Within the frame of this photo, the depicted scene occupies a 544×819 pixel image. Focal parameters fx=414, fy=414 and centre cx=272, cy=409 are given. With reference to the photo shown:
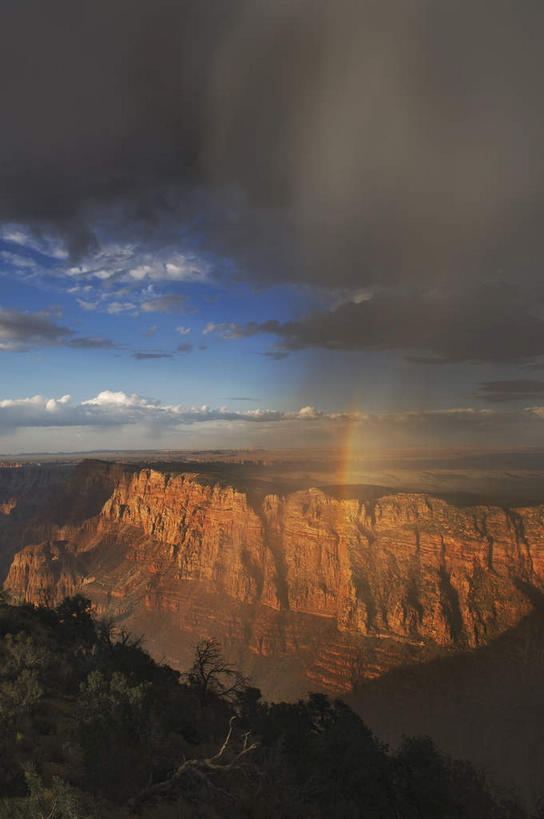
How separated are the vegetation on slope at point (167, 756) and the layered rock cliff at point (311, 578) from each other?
24054 millimetres

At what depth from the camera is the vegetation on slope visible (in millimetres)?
9148

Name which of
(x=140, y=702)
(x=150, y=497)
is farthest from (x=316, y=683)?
(x=150, y=497)

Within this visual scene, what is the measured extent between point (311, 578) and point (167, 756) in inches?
1956

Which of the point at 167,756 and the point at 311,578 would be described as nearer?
the point at 167,756

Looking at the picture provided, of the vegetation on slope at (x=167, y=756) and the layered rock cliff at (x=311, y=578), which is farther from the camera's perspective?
the layered rock cliff at (x=311, y=578)

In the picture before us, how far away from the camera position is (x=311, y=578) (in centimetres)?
5875

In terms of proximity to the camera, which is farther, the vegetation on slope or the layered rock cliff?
the layered rock cliff

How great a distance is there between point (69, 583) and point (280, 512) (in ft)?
151

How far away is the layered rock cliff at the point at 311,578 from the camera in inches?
1829

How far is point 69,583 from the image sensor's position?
263 feet

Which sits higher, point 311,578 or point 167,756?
point 167,756

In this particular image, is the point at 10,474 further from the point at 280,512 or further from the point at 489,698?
the point at 489,698

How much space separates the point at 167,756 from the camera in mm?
11883

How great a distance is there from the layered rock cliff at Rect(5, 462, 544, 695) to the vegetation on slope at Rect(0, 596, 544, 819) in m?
24.1
